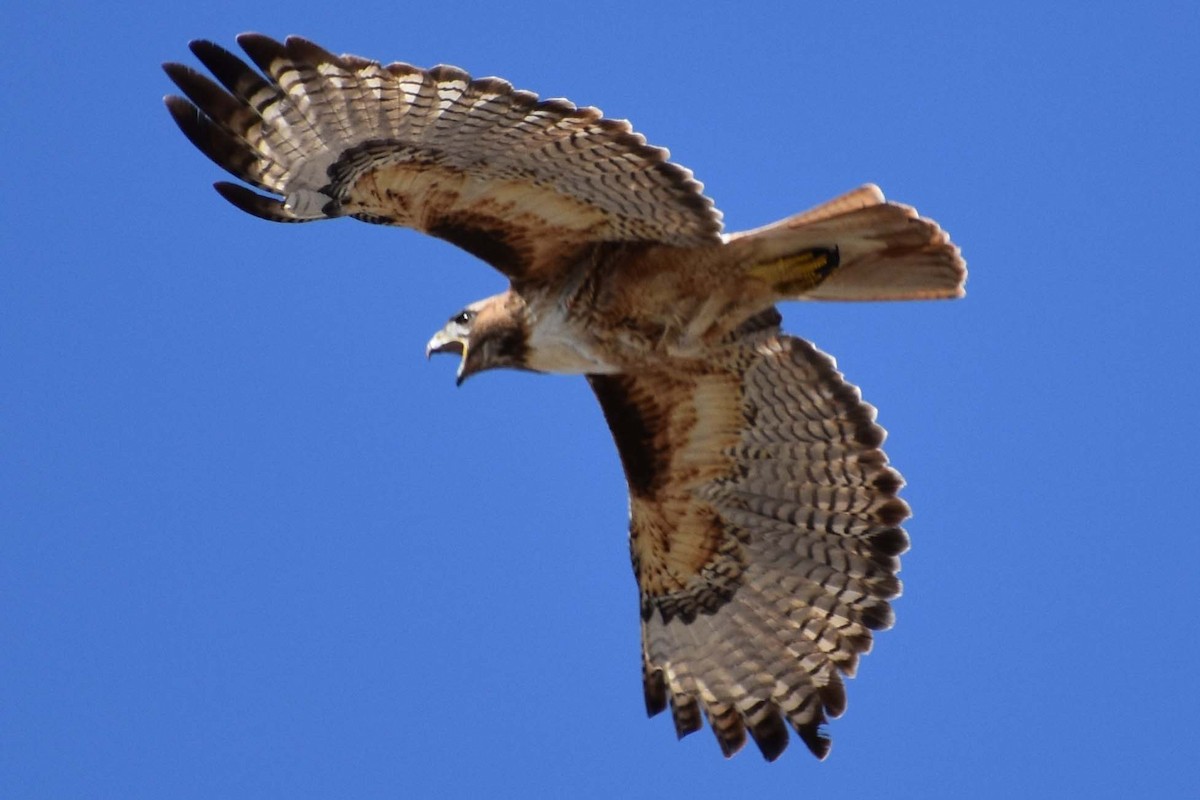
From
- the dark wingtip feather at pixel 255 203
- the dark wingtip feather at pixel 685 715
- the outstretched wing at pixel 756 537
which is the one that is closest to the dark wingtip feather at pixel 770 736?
the outstretched wing at pixel 756 537

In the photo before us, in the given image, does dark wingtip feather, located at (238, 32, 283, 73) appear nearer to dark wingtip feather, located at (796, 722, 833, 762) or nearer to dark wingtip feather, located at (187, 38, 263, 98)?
dark wingtip feather, located at (187, 38, 263, 98)

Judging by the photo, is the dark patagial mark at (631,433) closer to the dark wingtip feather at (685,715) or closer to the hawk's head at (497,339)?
the hawk's head at (497,339)

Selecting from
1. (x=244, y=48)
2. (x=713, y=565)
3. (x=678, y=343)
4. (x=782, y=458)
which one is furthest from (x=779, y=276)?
(x=244, y=48)

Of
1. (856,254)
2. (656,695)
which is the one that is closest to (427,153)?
(856,254)

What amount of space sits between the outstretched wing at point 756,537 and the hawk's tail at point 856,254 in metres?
0.68

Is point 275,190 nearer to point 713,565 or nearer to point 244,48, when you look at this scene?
point 244,48

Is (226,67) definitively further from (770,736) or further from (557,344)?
(770,736)

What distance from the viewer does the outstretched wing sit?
911 cm

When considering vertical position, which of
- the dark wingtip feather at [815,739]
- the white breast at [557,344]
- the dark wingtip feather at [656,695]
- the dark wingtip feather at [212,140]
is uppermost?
the dark wingtip feather at [212,140]

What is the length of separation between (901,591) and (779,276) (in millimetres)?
1869

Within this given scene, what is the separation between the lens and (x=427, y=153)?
789 centimetres

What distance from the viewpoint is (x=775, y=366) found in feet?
29.3

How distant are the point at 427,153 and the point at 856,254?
1904 millimetres

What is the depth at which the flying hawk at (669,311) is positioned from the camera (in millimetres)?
7840
